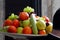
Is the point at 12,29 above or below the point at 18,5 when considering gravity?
below

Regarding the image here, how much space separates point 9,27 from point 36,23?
0.50ft

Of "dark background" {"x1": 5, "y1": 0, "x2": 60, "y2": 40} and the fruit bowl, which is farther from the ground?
"dark background" {"x1": 5, "y1": 0, "x2": 60, "y2": 40}

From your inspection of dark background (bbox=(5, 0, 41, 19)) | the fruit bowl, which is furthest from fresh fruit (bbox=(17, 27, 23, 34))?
dark background (bbox=(5, 0, 41, 19))

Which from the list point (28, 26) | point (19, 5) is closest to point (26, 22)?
point (28, 26)

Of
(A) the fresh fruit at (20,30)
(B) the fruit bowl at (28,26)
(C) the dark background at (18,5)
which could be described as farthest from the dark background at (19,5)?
(A) the fresh fruit at (20,30)

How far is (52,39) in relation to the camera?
904 millimetres

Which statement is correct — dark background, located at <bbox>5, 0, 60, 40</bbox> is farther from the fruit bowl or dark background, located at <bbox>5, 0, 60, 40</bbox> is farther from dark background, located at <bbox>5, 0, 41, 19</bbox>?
the fruit bowl

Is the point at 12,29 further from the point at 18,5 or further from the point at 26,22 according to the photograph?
the point at 18,5

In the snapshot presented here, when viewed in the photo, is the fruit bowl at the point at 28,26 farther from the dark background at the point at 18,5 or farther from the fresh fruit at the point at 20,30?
the dark background at the point at 18,5

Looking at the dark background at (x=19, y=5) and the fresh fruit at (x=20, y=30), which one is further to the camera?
the dark background at (x=19, y=5)

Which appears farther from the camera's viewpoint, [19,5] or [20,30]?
[19,5]

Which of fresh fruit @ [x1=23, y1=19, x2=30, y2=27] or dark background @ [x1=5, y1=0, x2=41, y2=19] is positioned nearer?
fresh fruit @ [x1=23, y1=19, x2=30, y2=27]

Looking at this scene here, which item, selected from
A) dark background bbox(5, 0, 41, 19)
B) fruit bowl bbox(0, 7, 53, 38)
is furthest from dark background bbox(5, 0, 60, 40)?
fruit bowl bbox(0, 7, 53, 38)

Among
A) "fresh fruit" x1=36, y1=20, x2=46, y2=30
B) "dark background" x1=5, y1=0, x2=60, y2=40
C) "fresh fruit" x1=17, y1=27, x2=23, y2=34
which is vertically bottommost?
"fresh fruit" x1=17, y1=27, x2=23, y2=34
